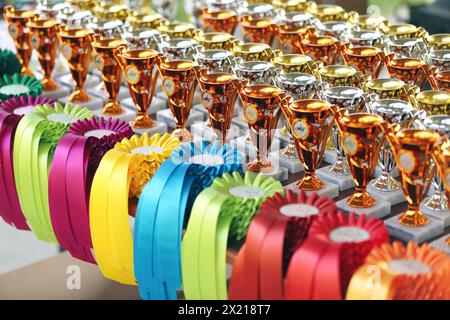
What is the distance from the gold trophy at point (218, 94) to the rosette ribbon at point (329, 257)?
40 cm

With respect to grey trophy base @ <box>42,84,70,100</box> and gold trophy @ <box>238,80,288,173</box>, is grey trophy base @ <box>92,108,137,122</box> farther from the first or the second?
gold trophy @ <box>238,80,288,173</box>

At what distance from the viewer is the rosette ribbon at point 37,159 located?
1.44 meters

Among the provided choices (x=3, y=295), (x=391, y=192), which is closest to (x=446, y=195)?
(x=391, y=192)

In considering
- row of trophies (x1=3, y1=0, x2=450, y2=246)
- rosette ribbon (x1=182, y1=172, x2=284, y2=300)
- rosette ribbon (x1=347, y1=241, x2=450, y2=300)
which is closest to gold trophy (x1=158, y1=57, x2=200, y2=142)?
row of trophies (x1=3, y1=0, x2=450, y2=246)

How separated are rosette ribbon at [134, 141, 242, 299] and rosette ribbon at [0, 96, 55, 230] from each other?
39 cm

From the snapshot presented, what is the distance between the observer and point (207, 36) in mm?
1708

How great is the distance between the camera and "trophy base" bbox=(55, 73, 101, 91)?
1.87m

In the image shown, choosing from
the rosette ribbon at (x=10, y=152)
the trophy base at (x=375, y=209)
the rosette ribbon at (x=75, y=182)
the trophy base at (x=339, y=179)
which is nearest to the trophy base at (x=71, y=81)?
the rosette ribbon at (x=10, y=152)

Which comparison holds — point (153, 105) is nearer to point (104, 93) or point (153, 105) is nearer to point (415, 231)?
point (104, 93)

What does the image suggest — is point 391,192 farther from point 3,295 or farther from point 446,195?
point 3,295

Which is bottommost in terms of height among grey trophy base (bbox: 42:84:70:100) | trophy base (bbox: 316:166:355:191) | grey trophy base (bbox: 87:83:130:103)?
grey trophy base (bbox: 42:84:70:100)

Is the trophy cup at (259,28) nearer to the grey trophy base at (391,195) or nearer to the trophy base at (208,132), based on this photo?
the trophy base at (208,132)

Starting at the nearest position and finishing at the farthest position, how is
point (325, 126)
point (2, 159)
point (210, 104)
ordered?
point (325, 126) → point (210, 104) → point (2, 159)
